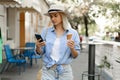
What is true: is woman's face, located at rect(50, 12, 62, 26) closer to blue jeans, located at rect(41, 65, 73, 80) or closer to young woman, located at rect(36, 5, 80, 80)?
young woman, located at rect(36, 5, 80, 80)

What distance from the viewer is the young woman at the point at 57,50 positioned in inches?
143

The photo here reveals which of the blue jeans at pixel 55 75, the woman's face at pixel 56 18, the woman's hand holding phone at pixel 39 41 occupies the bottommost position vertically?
the blue jeans at pixel 55 75

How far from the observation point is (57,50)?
3641 mm

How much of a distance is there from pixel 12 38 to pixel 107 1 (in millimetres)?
14118

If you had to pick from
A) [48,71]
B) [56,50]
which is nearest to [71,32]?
[56,50]

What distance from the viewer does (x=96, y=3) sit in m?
27.4

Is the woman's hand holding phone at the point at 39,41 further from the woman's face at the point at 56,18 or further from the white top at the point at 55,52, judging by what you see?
the woman's face at the point at 56,18

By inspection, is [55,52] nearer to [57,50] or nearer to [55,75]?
[57,50]

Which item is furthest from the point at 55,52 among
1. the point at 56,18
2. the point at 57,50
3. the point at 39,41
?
the point at 56,18

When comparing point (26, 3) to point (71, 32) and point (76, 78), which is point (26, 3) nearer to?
point (76, 78)

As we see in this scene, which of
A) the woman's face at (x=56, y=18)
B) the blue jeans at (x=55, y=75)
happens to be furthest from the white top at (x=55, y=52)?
the woman's face at (x=56, y=18)

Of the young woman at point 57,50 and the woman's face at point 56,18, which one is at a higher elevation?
the woman's face at point 56,18

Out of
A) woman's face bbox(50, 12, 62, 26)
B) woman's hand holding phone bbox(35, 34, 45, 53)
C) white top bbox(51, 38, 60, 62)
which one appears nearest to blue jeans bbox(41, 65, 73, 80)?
white top bbox(51, 38, 60, 62)

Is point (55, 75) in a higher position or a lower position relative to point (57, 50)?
lower
